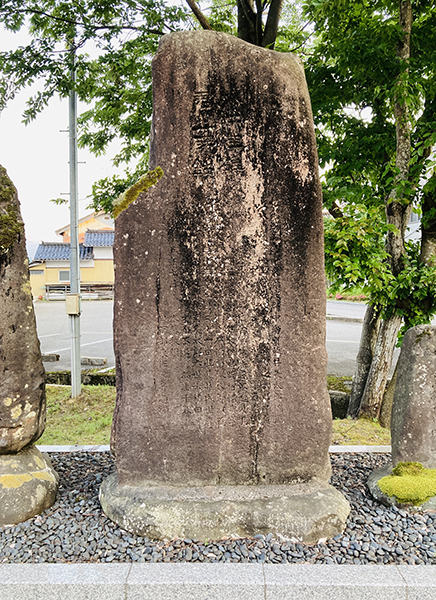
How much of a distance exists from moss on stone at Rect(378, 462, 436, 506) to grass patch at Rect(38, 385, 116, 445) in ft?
10.6

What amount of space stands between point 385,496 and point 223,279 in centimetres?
203

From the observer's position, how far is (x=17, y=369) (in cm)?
328

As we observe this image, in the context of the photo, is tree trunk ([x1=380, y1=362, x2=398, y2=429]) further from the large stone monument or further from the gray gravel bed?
the large stone monument

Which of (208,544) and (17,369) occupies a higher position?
(17,369)

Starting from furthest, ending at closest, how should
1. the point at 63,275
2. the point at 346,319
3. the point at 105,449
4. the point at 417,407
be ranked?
the point at 63,275 < the point at 346,319 < the point at 105,449 < the point at 417,407

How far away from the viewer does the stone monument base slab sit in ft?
10.8

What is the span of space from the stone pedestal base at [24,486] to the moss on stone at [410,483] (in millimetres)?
2487

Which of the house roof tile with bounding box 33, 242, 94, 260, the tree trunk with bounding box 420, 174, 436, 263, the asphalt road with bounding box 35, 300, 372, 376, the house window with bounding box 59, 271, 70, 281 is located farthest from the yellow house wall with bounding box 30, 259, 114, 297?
the tree trunk with bounding box 420, 174, 436, 263

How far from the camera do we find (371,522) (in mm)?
3172

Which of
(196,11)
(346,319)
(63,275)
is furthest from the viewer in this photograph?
(63,275)

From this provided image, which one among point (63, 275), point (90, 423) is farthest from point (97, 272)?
point (90, 423)

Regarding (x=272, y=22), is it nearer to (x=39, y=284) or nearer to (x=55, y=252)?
(x=55, y=252)

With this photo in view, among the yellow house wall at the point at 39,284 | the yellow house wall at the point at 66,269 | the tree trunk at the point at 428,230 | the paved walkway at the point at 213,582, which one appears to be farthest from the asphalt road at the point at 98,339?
the yellow house wall at the point at 66,269

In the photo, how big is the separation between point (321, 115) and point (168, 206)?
14.4ft
